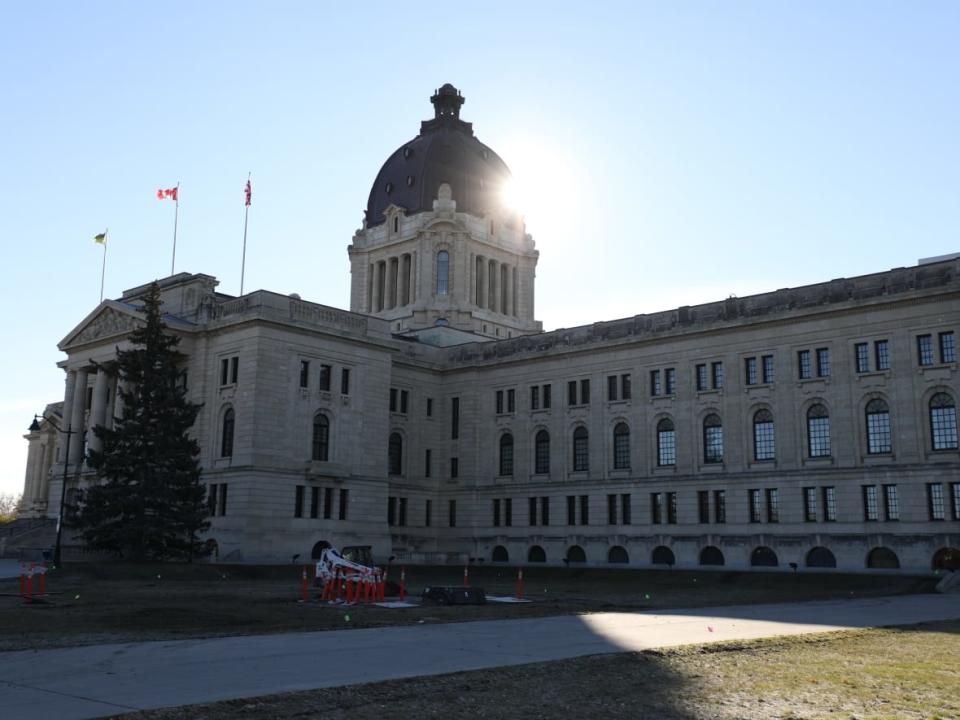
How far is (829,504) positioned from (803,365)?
Answer: 9327 mm

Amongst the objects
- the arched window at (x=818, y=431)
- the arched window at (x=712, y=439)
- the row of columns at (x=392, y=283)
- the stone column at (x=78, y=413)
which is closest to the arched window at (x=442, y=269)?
the row of columns at (x=392, y=283)

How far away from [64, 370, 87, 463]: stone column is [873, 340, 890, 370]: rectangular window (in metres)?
59.5

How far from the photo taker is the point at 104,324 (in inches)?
3061

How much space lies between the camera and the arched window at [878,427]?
202 ft

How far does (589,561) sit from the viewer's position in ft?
245

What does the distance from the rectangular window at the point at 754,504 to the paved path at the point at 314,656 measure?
120ft

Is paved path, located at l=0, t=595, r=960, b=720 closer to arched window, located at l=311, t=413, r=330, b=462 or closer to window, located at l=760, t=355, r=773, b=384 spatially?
window, located at l=760, t=355, r=773, b=384

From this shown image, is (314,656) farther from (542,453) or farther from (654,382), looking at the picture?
(542,453)

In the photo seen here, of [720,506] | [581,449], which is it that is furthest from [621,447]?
[720,506]

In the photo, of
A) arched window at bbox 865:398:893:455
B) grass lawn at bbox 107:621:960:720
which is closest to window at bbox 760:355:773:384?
arched window at bbox 865:398:893:455

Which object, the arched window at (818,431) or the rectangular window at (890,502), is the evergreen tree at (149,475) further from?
the rectangular window at (890,502)

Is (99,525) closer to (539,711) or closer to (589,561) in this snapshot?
(589,561)

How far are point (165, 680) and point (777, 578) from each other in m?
50.2

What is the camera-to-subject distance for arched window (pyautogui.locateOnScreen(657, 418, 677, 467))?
71875 millimetres
